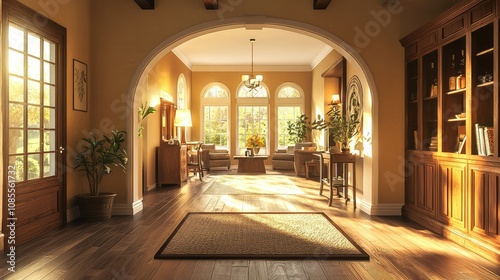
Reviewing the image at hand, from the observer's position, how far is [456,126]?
484 centimetres

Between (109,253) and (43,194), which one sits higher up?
(43,194)

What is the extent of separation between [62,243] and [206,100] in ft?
33.4

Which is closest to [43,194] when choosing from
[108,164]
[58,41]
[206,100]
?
[108,164]

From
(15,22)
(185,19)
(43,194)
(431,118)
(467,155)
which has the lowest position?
(43,194)

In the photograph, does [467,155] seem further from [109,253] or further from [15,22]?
[15,22]

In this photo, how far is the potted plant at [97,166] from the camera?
541 cm

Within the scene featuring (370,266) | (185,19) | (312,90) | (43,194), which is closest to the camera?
(370,266)

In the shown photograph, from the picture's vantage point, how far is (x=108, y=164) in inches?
230

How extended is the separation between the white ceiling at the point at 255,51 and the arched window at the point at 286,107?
2.30 ft

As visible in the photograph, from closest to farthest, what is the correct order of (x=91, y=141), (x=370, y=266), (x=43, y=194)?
(x=370, y=266)
(x=43, y=194)
(x=91, y=141)

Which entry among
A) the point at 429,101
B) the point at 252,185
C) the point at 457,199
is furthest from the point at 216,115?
the point at 457,199

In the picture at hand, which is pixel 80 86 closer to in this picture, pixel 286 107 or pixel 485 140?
pixel 485 140

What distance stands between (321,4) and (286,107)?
Result: 8.53m

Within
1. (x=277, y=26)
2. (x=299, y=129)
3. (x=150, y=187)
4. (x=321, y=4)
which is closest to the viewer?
(x=321, y=4)
